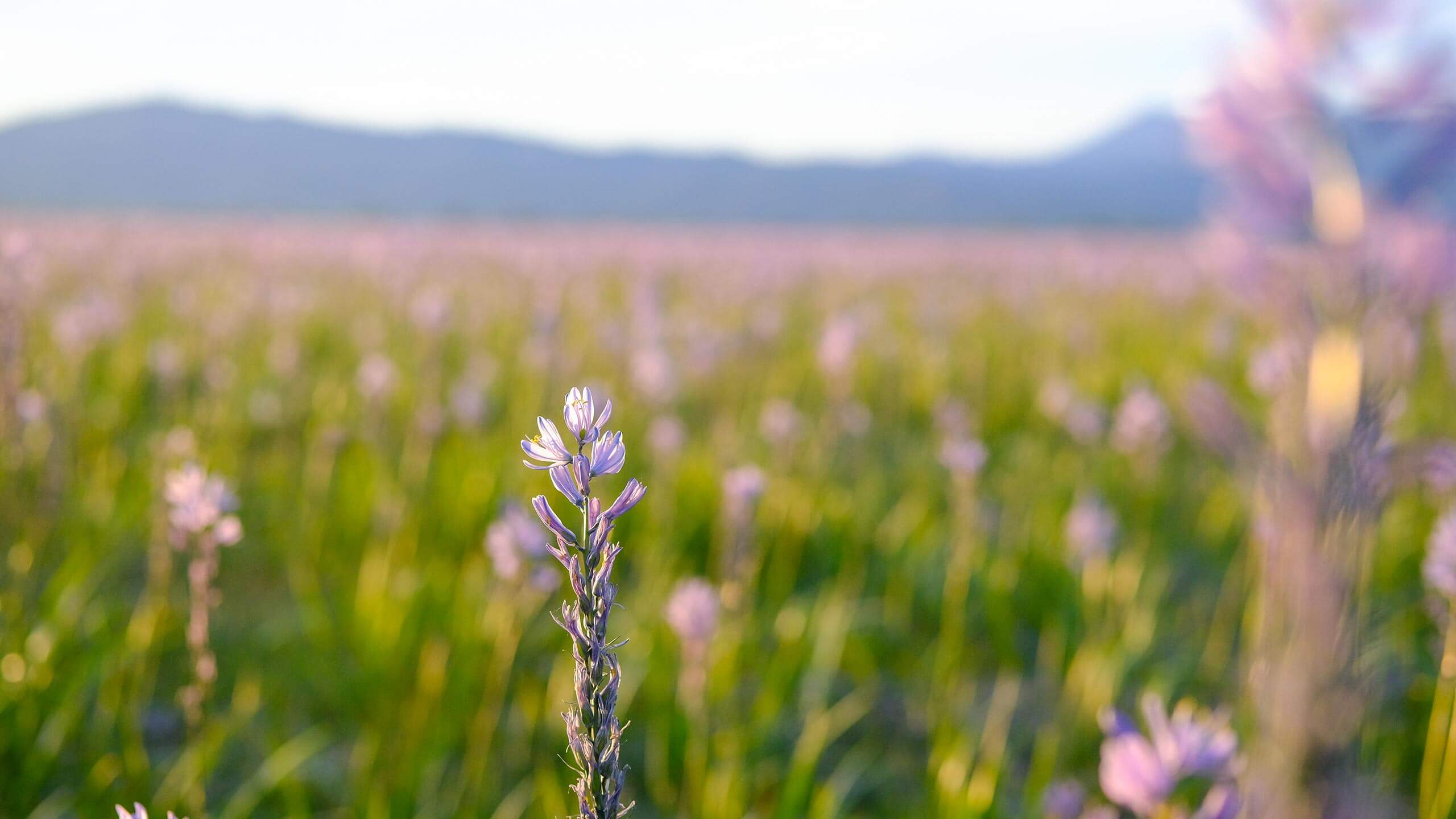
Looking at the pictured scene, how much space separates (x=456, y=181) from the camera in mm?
90500

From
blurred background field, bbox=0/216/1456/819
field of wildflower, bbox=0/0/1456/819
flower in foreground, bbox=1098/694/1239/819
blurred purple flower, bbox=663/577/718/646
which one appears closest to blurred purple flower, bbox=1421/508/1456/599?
field of wildflower, bbox=0/0/1456/819

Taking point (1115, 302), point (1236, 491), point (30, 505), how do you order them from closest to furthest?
1. point (30, 505)
2. point (1236, 491)
3. point (1115, 302)

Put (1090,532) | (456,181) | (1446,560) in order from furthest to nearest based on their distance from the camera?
1. (456,181)
2. (1090,532)
3. (1446,560)

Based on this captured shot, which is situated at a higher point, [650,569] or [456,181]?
[456,181]

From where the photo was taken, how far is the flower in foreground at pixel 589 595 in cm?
84

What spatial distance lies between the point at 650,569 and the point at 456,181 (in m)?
92.6

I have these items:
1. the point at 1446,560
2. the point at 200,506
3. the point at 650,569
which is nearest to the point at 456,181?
the point at 650,569

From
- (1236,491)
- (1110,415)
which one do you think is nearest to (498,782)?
(1236,491)

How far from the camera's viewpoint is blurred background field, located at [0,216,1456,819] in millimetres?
2537

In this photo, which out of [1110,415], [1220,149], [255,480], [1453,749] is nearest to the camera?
[1220,149]

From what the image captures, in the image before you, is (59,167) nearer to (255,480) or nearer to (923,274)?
(923,274)

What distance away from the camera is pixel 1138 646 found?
329 centimetres

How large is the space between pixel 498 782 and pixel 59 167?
93.8 meters

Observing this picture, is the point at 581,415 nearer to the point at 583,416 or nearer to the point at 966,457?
the point at 583,416
